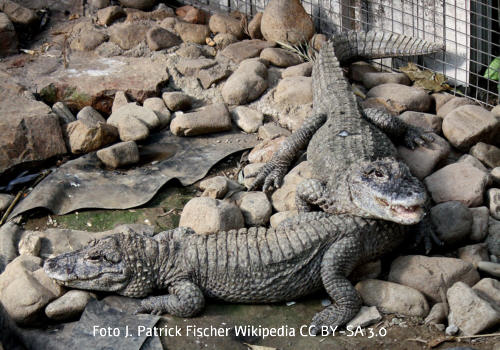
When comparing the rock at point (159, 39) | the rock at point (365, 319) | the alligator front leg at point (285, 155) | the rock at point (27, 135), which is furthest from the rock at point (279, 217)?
the rock at point (159, 39)

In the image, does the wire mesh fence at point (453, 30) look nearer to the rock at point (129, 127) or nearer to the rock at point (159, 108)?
the rock at point (159, 108)

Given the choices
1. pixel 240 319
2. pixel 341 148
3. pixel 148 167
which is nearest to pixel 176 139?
pixel 148 167

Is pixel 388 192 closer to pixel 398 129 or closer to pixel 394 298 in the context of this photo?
pixel 394 298

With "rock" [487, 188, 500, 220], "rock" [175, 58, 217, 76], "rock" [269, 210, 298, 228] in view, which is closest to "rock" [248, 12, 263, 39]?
"rock" [175, 58, 217, 76]

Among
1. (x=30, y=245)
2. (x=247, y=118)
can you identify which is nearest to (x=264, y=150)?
(x=247, y=118)

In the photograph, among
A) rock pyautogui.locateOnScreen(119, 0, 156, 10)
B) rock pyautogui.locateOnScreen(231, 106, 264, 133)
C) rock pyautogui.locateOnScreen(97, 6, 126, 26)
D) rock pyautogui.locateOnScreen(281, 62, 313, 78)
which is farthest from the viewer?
rock pyautogui.locateOnScreen(119, 0, 156, 10)

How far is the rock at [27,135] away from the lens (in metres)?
5.46

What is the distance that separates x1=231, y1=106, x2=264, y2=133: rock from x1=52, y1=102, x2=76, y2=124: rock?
1610 millimetres

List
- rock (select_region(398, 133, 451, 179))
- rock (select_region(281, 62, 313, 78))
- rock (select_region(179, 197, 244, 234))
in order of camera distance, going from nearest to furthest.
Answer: rock (select_region(179, 197, 244, 234)) < rock (select_region(398, 133, 451, 179)) < rock (select_region(281, 62, 313, 78))

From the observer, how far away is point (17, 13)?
731cm

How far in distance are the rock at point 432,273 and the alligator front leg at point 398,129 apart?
1.48 metres

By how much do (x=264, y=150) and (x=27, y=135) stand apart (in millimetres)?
2188

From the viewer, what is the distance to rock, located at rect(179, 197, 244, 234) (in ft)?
14.7

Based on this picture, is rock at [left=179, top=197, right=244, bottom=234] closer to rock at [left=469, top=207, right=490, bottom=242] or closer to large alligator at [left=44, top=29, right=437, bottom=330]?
large alligator at [left=44, top=29, right=437, bottom=330]
